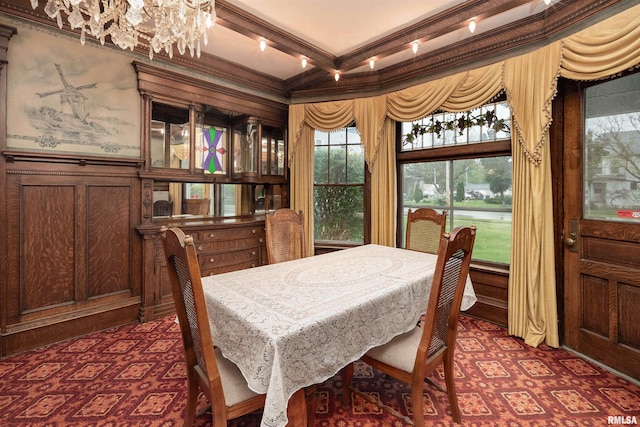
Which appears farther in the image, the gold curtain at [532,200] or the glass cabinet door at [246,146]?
the glass cabinet door at [246,146]

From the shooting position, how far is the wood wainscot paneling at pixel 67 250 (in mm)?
2359

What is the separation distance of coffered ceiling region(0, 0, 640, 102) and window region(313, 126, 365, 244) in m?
0.66

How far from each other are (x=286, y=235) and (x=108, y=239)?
1662 millimetres

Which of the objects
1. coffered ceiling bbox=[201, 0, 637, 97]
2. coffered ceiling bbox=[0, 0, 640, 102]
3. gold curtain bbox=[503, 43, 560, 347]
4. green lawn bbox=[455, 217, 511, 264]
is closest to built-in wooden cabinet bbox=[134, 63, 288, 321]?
coffered ceiling bbox=[0, 0, 640, 102]

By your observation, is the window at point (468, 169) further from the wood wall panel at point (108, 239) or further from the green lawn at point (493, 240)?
the wood wall panel at point (108, 239)

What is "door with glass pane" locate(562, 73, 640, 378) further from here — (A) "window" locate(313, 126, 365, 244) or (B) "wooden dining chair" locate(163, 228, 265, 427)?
(B) "wooden dining chair" locate(163, 228, 265, 427)

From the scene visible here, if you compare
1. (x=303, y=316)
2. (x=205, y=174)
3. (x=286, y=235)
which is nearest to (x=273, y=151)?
(x=205, y=174)

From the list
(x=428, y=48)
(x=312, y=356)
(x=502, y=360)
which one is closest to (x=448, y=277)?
(x=312, y=356)

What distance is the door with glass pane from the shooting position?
207 cm

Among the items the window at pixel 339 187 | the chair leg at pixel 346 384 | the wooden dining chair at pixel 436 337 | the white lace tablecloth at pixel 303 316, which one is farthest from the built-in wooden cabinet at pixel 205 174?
the wooden dining chair at pixel 436 337

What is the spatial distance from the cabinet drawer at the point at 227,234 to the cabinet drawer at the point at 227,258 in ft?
0.53

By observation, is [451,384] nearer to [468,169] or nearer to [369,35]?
[468,169]

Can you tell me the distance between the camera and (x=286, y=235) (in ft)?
8.73

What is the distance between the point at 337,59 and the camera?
345 centimetres
